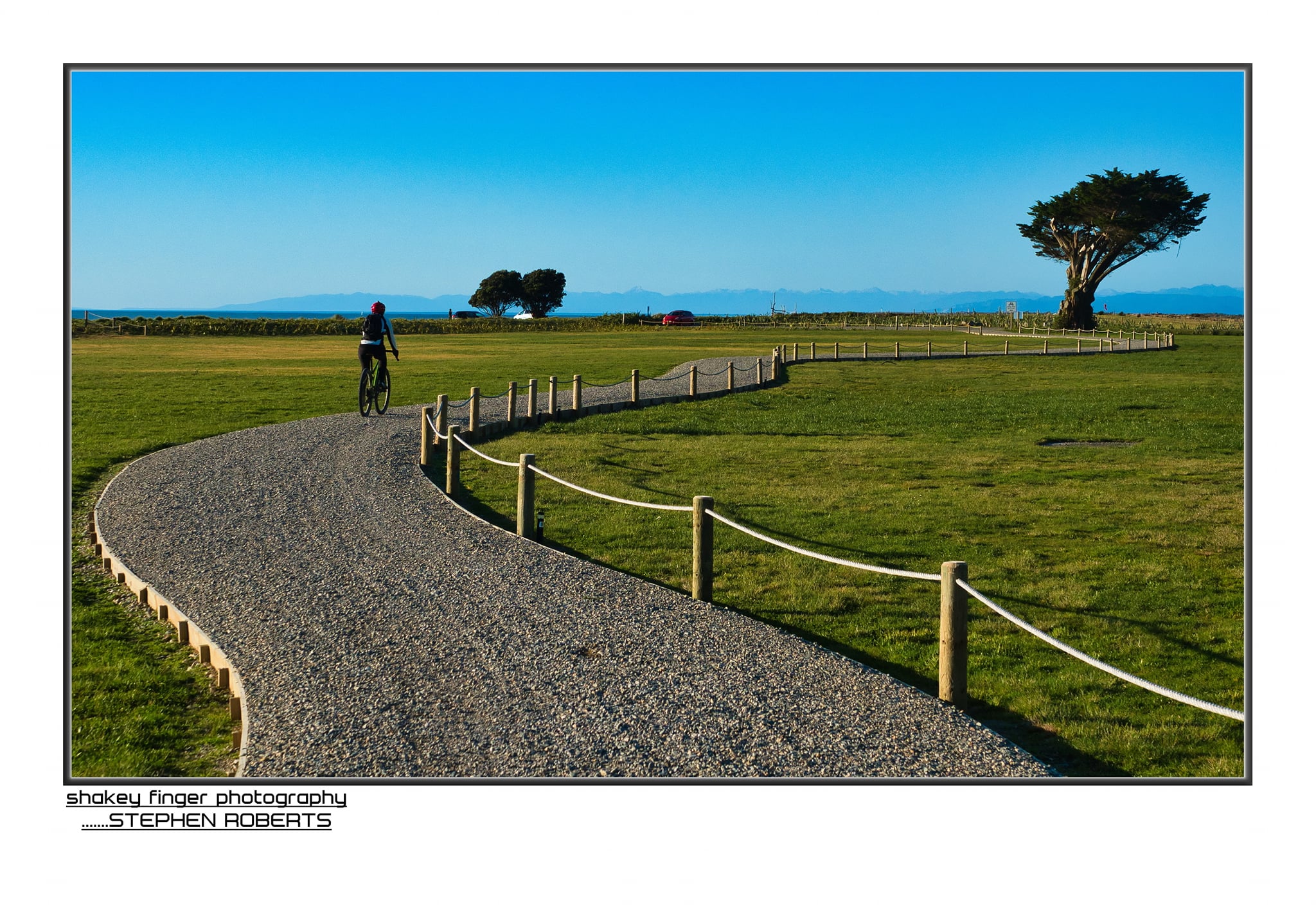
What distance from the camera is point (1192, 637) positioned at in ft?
27.4

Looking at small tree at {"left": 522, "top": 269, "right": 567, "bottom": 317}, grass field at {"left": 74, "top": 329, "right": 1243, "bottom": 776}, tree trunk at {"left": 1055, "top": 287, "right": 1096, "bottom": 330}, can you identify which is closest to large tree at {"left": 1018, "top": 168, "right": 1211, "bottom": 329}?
tree trunk at {"left": 1055, "top": 287, "right": 1096, "bottom": 330}

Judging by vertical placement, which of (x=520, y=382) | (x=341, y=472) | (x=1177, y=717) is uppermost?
(x=520, y=382)

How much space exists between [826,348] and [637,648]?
157 feet

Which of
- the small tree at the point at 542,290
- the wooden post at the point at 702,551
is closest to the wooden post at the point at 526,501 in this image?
the wooden post at the point at 702,551

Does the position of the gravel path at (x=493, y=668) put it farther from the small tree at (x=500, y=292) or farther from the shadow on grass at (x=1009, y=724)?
the small tree at (x=500, y=292)

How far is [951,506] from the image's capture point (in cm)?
1355

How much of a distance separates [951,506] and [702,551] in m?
5.85

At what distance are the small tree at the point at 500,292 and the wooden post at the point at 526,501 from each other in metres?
116

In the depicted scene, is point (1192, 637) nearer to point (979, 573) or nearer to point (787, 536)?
point (979, 573)

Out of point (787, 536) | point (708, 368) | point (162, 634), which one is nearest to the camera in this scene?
point (162, 634)

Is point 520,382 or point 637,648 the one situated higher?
point 520,382

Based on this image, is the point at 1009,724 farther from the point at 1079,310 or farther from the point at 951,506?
the point at 1079,310

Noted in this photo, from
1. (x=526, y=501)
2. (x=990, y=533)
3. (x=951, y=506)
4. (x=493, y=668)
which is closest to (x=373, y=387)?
(x=526, y=501)
